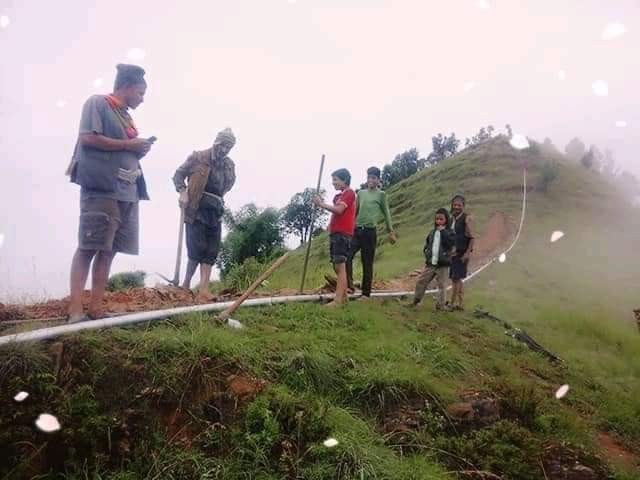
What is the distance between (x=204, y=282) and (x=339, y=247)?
171 centimetres

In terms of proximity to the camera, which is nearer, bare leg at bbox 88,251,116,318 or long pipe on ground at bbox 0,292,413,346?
long pipe on ground at bbox 0,292,413,346

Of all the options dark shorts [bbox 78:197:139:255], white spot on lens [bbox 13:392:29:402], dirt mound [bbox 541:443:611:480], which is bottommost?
dirt mound [bbox 541:443:611:480]

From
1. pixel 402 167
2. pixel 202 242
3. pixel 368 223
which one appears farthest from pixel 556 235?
pixel 402 167

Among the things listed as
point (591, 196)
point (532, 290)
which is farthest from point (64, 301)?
point (591, 196)

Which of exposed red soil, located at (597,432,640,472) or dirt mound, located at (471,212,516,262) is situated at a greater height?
dirt mound, located at (471,212,516,262)

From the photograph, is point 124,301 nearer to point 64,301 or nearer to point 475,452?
point 64,301

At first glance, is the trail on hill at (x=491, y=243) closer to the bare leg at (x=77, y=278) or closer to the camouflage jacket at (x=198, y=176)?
the camouflage jacket at (x=198, y=176)

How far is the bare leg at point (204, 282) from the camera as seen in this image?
5.77 meters

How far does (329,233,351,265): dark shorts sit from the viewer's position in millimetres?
6555

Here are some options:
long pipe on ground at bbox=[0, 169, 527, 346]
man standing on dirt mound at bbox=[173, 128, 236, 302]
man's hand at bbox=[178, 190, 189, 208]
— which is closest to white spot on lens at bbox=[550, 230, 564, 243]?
long pipe on ground at bbox=[0, 169, 527, 346]

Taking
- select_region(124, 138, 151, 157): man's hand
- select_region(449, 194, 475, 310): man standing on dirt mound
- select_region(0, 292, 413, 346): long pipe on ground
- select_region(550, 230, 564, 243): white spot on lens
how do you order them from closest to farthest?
select_region(0, 292, 413, 346): long pipe on ground < select_region(124, 138, 151, 157): man's hand < select_region(449, 194, 475, 310): man standing on dirt mound < select_region(550, 230, 564, 243): white spot on lens

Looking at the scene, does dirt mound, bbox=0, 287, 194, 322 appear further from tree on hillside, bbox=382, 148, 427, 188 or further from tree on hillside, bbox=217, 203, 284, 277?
tree on hillside, bbox=382, 148, 427, 188

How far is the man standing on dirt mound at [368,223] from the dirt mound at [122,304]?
2.64 meters

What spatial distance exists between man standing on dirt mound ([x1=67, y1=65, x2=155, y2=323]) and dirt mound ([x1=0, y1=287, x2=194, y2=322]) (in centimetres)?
63
